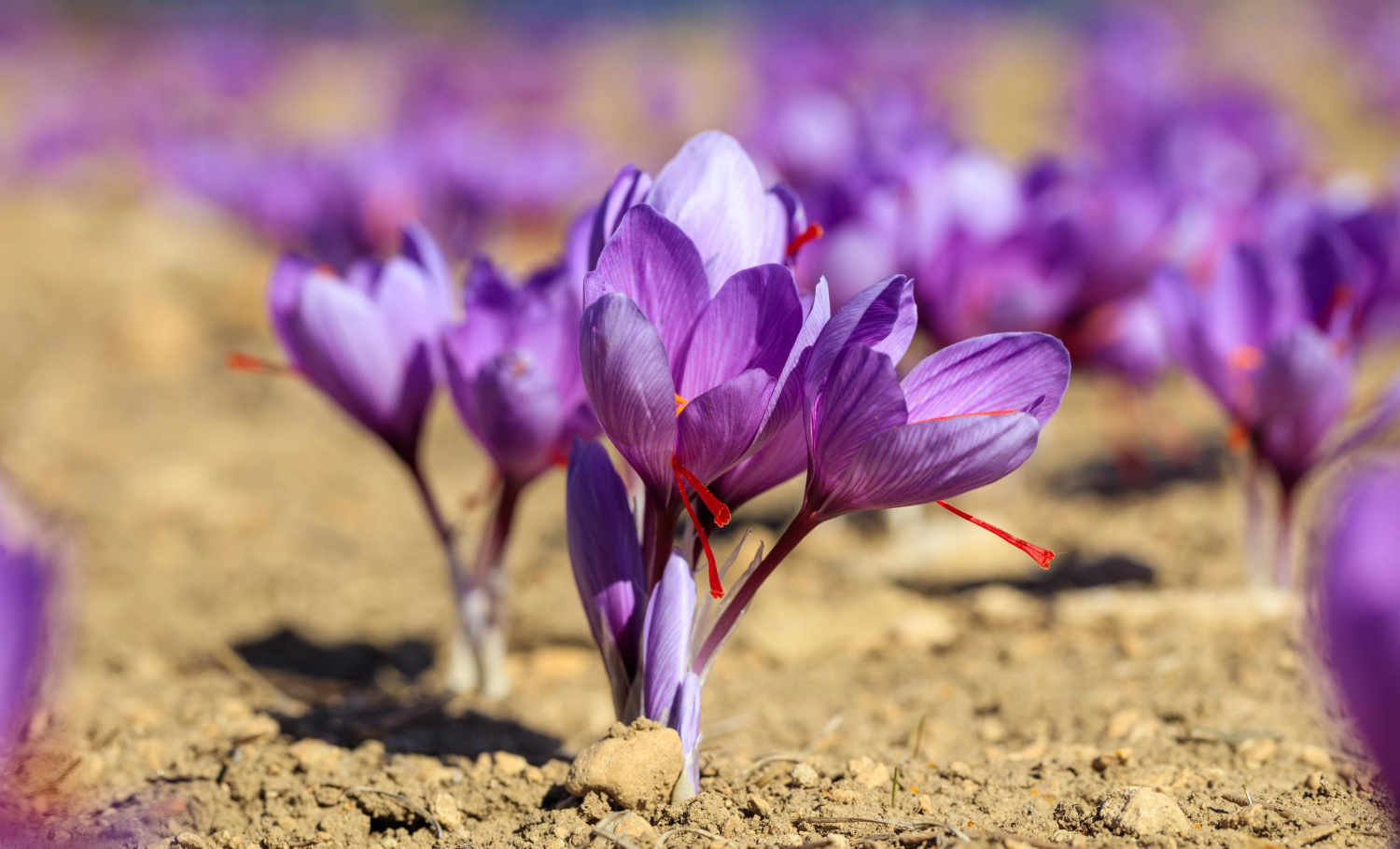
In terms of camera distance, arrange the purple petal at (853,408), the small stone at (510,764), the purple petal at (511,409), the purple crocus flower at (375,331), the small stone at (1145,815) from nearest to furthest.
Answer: the purple petal at (853,408) < the small stone at (1145,815) < the small stone at (510,764) < the purple petal at (511,409) < the purple crocus flower at (375,331)

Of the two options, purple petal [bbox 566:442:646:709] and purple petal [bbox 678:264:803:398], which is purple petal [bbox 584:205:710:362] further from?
purple petal [bbox 566:442:646:709]

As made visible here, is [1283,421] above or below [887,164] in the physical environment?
below

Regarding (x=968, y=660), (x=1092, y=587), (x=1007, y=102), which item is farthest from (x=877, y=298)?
(x=1007, y=102)

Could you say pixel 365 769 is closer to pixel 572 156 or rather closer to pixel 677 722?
pixel 677 722

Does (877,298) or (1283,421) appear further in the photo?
(1283,421)

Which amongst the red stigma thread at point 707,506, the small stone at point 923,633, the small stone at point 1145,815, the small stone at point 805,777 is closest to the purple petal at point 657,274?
the red stigma thread at point 707,506

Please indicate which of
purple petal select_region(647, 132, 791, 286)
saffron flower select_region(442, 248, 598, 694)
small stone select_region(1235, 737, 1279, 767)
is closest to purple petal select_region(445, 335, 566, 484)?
saffron flower select_region(442, 248, 598, 694)

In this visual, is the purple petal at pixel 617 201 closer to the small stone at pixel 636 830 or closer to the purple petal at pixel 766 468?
the purple petal at pixel 766 468
